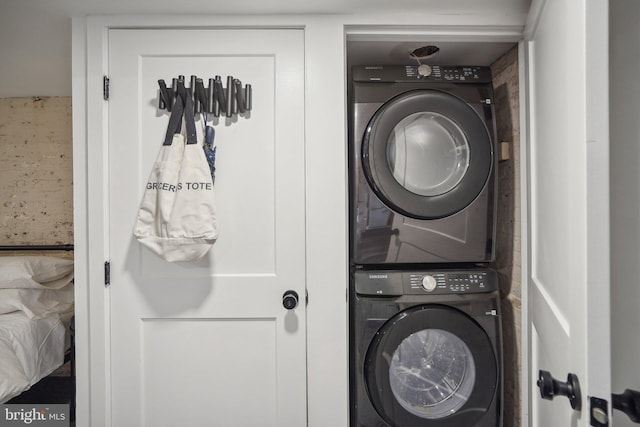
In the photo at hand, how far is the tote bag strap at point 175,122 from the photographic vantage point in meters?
1.36

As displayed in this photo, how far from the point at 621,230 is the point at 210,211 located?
128 cm

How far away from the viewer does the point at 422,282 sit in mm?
1465

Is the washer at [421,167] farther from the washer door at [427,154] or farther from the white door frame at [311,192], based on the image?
the white door frame at [311,192]

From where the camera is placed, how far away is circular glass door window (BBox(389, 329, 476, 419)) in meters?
1.46

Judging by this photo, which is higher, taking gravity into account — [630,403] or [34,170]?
[34,170]

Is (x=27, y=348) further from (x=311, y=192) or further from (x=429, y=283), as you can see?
(x=429, y=283)

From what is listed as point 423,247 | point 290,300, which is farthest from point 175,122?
point 423,247

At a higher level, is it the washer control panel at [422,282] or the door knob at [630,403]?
the washer control panel at [422,282]

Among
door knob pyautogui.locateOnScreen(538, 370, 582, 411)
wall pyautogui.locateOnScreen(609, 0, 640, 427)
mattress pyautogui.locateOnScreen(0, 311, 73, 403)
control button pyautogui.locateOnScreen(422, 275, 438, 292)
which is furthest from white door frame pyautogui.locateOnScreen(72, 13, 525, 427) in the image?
door knob pyautogui.locateOnScreen(538, 370, 582, 411)

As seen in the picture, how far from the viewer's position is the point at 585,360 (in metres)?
0.69

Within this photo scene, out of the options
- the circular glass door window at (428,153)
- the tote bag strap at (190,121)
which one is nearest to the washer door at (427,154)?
the circular glass door window at (428,153)

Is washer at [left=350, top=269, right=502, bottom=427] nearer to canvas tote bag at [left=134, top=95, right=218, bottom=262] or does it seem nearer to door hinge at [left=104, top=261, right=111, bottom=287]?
canvas tote bag at [left=134, top=95, right=218, bottom=262]

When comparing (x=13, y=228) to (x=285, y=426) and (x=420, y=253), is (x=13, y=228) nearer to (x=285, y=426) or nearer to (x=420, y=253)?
(x=285, y=426)

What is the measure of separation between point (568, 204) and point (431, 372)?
3.11 ft
